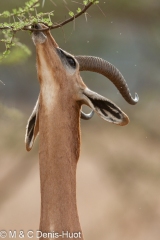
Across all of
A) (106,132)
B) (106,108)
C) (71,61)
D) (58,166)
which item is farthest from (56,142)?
(106,132)

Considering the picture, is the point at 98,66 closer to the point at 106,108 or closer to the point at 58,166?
the point at 106,108

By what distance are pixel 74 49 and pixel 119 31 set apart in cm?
41

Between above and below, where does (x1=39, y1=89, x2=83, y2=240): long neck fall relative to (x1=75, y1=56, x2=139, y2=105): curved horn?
below

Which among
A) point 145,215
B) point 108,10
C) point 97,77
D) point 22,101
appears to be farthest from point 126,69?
point 145,215

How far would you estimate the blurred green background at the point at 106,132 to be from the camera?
3838mm

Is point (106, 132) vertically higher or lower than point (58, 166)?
lower

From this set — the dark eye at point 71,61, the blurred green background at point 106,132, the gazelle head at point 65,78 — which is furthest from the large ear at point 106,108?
the blurred green background at point 106,132

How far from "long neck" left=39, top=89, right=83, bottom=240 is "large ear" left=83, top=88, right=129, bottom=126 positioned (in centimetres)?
8

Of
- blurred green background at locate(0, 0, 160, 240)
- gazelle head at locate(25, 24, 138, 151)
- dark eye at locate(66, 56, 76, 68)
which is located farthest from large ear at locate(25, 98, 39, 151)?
blurred green background at locate(0, 0, 160, 240)

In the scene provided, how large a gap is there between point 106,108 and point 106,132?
2.08 m

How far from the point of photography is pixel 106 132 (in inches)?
158

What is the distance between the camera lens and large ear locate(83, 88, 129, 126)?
75.5 inches

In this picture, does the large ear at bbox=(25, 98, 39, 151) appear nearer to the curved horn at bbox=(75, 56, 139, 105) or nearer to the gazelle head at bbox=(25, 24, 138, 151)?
the gazelle head at bbox=(25, 24, 138, 151)

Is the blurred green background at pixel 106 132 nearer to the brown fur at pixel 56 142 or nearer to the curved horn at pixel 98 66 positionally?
the curved horn at pixel 98 66
